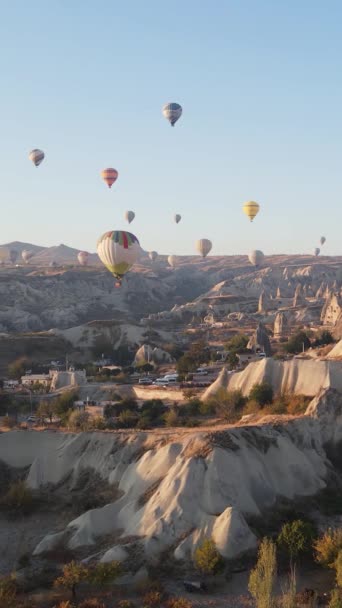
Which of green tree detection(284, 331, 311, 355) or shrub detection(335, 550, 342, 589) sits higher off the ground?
green tree detection(284, 331, 311, 355)

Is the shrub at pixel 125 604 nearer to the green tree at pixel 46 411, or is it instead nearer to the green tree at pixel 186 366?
the green tree at pixel 46 411

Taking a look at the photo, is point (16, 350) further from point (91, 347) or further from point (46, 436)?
point (46, 436)

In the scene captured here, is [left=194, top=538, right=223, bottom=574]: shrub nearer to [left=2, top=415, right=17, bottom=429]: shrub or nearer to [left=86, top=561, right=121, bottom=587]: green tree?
[left=86, top=561, right=121, bottom=587]: green tree

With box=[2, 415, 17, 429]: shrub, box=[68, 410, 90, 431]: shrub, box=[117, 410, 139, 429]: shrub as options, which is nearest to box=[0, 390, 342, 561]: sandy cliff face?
box=[68, 410, 90, 431]: shrub

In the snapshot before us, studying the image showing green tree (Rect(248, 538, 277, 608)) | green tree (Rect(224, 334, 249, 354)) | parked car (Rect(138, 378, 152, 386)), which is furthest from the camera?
green tree (Rect(224, 334, 249, 354))

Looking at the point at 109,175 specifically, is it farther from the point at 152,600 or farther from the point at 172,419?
the point at 152,600

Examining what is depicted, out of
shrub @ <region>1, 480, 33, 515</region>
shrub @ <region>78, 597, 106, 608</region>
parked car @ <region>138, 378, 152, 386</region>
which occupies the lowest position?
shrub @ <region>78, 597, 106, 608</region>
